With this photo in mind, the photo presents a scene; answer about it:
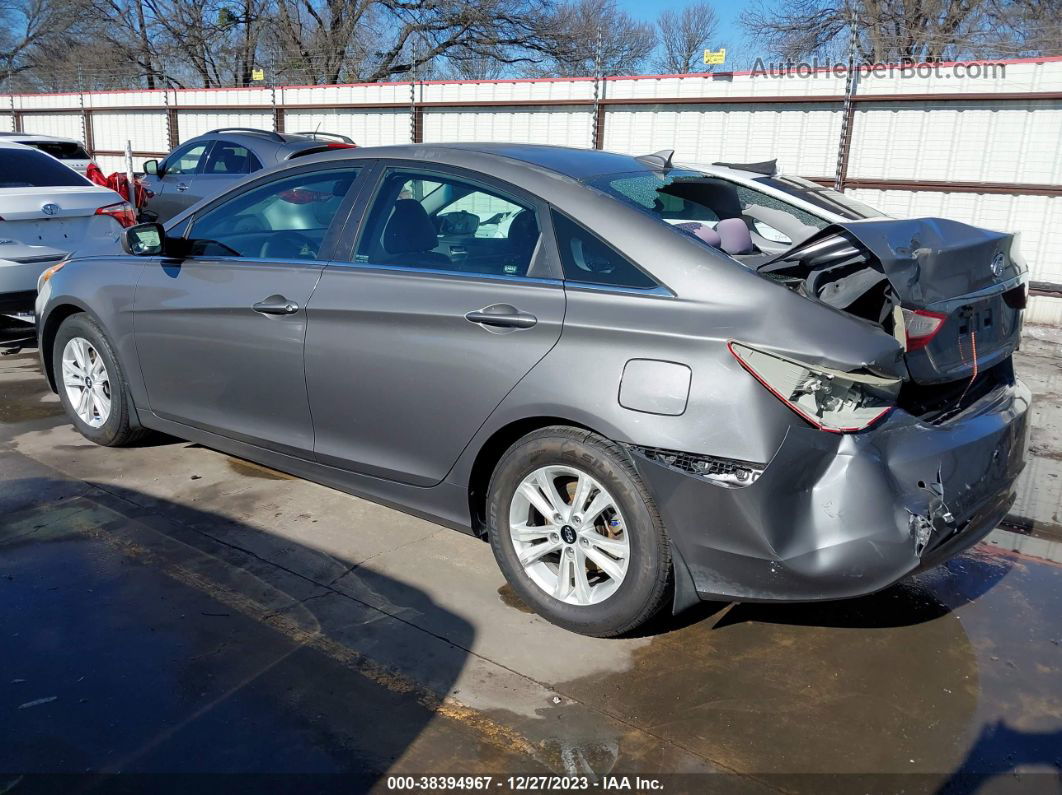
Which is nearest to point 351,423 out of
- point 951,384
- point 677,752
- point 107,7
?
point 677,752

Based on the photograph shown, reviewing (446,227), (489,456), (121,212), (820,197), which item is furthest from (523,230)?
(121,212)

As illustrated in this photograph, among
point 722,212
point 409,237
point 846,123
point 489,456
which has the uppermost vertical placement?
point 846,123

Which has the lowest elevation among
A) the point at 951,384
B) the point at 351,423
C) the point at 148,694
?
the point at 148,694

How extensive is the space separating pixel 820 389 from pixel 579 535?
98 centimetres

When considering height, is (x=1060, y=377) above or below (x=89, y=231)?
below

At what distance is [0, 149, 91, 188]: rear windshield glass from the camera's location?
23.3 feet

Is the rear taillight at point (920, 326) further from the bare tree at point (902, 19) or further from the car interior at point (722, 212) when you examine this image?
the bare tree at point (902, 19)

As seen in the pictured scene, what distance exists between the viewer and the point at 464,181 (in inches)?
142

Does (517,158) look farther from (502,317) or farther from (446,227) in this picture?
(502,317)

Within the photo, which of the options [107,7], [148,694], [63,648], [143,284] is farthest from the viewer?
[107,7]

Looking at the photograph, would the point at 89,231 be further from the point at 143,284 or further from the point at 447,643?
the point at 447,643

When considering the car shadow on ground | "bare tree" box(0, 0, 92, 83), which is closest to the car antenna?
the car shadow on ground

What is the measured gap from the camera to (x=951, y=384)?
315 cm

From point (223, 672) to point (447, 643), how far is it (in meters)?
0.76
